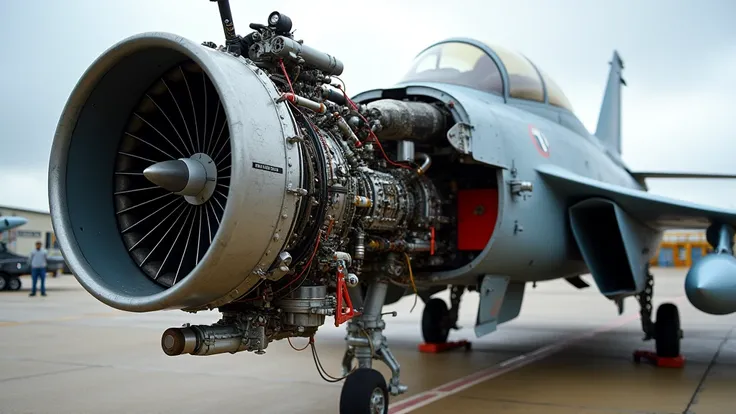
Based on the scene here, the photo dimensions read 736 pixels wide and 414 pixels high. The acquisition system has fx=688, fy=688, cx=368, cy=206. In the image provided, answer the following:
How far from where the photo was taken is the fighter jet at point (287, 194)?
12.0ft

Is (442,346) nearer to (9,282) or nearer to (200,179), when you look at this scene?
(200,179)

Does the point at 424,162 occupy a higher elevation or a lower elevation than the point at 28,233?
lower

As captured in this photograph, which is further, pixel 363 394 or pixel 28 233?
pixel 28 233

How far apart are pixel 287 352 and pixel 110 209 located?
4623 millimetres

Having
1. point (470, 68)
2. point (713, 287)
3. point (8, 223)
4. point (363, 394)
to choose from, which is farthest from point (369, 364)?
point (8, 223)

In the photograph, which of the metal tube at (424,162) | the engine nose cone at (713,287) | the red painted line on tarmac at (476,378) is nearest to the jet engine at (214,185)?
the metal tube at (424,162)

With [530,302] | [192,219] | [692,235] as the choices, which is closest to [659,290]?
[530,302]

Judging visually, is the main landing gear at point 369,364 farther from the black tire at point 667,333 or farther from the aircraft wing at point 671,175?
the aircraft wing at point 671,175

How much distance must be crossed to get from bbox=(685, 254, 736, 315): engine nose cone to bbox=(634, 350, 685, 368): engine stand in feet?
5.81

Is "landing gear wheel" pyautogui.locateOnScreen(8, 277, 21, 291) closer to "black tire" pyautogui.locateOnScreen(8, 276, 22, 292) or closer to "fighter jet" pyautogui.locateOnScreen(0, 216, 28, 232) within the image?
"black tire" pyautogui.locateOnScreen(8, 276, 22, 292)

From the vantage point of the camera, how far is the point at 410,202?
5.55m

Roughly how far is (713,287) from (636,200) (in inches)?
45.0

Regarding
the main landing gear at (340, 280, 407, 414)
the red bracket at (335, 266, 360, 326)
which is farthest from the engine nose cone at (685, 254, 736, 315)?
the red bracket at (335, 266, 360, 326)

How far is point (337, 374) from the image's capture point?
7.15 metres
